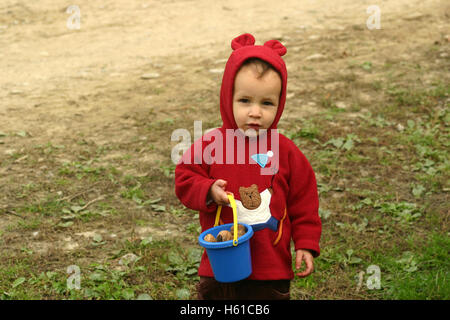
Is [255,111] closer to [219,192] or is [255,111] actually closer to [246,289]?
[219,192]

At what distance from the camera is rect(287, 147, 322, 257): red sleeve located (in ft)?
8.07

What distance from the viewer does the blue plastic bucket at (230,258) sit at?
2.13 metres

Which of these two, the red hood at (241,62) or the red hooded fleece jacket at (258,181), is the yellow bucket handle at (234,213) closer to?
the red hooded fleece jacket at (258,181)

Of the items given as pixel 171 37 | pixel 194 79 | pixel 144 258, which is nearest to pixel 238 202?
pixel 144 258

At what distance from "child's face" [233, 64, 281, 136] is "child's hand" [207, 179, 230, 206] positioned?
0.26 meters

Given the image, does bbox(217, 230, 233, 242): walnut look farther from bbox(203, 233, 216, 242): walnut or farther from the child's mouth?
the child's mouth

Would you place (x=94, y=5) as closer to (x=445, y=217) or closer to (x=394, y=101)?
(x=394, y=101)

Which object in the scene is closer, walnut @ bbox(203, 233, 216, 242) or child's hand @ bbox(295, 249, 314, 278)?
walnut @ bbox(203, 233, 216, 242)

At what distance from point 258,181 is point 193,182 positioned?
0.94 feet

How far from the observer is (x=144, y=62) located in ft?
28.3

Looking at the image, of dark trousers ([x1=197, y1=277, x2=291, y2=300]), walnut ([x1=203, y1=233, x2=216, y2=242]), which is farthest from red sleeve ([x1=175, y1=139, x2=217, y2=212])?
dark trousers ([x1=197, y1=277, x2=291, y2=300])

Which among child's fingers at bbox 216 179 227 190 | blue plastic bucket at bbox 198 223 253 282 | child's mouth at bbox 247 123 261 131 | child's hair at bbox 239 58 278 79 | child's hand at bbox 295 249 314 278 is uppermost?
child's hair at bbox 239 58 278 79

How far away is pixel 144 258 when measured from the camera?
3.74m

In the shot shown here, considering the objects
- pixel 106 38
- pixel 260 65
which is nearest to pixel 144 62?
pixel 106 38
